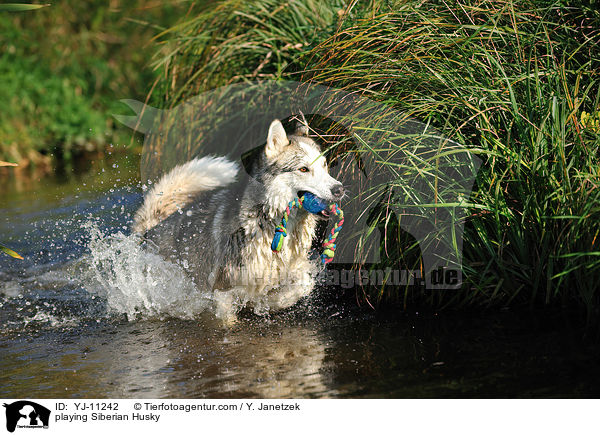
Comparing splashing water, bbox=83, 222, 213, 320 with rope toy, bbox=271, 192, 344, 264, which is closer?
rope toy, bbox=271, 192, 344, 264

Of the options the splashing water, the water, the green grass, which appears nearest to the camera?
the water

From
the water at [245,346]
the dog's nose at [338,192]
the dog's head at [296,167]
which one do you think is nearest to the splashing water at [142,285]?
the water at [245,346]

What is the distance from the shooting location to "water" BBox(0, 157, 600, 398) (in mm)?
3387

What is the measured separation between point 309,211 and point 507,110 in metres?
1.45

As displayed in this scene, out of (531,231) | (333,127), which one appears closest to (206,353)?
(333,127)

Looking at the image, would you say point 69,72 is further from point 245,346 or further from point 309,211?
point 245,346

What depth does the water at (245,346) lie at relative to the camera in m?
3.39

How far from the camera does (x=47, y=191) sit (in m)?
8.16

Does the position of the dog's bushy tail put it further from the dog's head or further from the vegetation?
the vegetation
